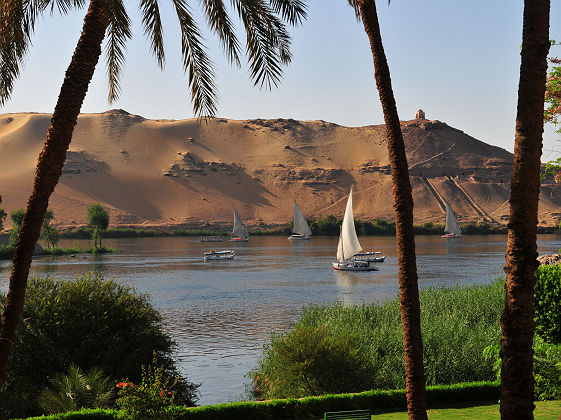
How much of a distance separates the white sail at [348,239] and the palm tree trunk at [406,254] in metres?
52.7

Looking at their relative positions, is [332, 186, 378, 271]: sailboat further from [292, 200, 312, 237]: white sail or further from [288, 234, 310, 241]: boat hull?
[288, 234, 310, 241]: boat hull

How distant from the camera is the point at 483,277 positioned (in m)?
58.3

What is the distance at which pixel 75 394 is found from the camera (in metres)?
16.2

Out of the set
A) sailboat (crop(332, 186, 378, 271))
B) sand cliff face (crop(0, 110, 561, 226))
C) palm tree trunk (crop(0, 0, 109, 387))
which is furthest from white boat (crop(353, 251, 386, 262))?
sand cliff face (crop(0, 110, 561, 226))

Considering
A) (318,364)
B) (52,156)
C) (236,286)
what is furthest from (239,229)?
(52,156)

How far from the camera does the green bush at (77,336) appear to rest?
18047 millimetres

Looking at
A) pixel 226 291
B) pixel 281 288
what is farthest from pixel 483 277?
pixel 226 291

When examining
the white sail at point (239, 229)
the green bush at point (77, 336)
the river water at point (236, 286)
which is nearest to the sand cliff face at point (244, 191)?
the white sail at point (239, 229)

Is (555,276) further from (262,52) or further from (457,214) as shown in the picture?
(457,214)

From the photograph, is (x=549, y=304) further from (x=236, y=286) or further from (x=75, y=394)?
(x=236, y=286)

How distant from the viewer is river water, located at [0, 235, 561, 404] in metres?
28.6

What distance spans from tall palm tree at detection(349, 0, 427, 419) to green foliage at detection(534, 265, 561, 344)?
8.03 m

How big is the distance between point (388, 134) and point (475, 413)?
7.64 metres

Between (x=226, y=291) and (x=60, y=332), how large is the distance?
34.4 metres
